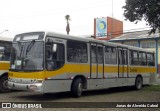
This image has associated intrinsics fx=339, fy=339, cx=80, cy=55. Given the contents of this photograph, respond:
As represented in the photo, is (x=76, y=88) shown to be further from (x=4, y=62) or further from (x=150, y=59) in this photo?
(x=150, y=59)

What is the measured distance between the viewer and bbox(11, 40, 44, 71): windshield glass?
48.2 feet

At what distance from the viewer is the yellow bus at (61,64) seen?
14.6 m

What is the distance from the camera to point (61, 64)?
50.9ft

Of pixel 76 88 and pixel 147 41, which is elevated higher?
pixel 147 41

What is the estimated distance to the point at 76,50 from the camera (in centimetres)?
1667

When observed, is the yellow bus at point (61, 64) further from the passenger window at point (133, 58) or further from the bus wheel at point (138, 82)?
the bus wheel at point (138, 82)

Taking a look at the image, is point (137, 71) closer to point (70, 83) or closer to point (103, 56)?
point (103, 56)

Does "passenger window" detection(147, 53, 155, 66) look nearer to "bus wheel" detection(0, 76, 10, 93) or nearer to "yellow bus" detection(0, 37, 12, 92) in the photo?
"yellow bus" detection(0, 37, 12, 92)

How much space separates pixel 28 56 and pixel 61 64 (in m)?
1.56

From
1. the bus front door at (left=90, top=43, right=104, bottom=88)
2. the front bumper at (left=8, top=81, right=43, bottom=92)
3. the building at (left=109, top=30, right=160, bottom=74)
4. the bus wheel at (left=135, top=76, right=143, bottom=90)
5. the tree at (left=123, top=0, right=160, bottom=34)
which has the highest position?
the building at (left=109, top=30, right=160, bottom=74)

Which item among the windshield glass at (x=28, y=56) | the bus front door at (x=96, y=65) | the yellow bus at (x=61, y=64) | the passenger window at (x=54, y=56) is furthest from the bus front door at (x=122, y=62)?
the windshield glass at (x=28, y=56)

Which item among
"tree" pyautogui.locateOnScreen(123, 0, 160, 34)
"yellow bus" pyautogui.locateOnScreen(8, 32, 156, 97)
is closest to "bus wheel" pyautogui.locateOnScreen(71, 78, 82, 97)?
"yellow bus" pyautogui.locateOnScreen(8, 32, 156, 97)

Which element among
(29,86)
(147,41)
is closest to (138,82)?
(29,86)

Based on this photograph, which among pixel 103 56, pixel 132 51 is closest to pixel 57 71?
pixel 103 56
